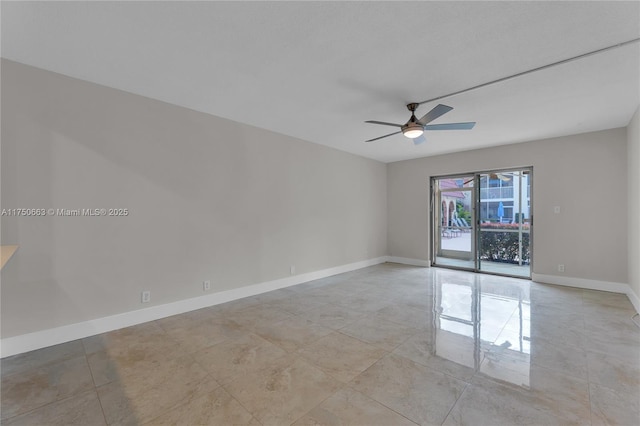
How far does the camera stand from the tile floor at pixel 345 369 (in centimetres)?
184

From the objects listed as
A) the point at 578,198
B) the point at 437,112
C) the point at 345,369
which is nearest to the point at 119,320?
the point at 345,369

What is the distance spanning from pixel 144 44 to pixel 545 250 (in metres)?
6.84

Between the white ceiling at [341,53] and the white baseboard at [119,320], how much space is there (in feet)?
8.67

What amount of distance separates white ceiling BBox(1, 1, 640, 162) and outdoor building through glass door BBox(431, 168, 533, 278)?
7.40 ft

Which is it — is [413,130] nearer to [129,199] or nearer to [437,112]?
[437,112]

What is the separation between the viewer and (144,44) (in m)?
2.38

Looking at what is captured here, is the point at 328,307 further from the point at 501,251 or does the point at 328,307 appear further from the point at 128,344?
the point at 501,251

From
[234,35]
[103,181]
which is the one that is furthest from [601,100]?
[103,181]

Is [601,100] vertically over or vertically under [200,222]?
over

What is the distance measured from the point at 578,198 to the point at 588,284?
1519mm

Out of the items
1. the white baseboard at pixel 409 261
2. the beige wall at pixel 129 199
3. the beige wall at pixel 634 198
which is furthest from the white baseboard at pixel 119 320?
the beige wall at pixel 634 198

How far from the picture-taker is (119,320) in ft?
10.5

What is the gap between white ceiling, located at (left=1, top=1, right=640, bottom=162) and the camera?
2.00 m

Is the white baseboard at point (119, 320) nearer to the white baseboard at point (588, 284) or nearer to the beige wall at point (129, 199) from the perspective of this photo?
the beige wall at point (129, 199)
